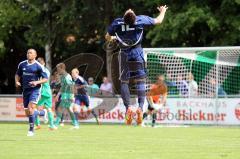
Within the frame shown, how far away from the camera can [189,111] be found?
95.6 ft

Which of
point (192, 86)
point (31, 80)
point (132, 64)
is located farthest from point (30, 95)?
point (192, 86)

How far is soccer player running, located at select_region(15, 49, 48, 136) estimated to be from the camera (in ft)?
65.3

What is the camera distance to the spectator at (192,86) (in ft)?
92.4

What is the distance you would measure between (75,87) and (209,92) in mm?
5508

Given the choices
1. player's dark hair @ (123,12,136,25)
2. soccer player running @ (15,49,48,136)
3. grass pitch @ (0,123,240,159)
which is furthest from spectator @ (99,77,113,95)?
player's dark hair @ (123,12,136,25)

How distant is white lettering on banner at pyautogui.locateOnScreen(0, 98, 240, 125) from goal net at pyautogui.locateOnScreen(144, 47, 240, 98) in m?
0.30

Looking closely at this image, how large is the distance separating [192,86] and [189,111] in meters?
1.12

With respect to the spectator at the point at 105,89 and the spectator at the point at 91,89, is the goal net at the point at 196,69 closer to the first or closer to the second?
the spectator at the point at 91,89

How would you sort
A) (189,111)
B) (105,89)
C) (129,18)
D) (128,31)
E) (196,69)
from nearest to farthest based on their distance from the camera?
1. (129,18)
2. (128,31)
3. (189,111)
4. (196,69)
5. (105,89)

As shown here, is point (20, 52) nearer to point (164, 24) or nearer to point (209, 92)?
point (164, 24)

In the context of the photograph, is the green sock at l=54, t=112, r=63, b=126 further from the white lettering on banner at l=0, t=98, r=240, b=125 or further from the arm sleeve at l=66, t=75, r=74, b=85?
the white lettering on banner at l=0, t=98, r=240, b=125

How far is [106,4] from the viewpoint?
3759cm

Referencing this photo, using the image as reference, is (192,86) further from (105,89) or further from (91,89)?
(105,89)

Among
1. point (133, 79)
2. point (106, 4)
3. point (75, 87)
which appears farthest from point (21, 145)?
point (106, 4)
